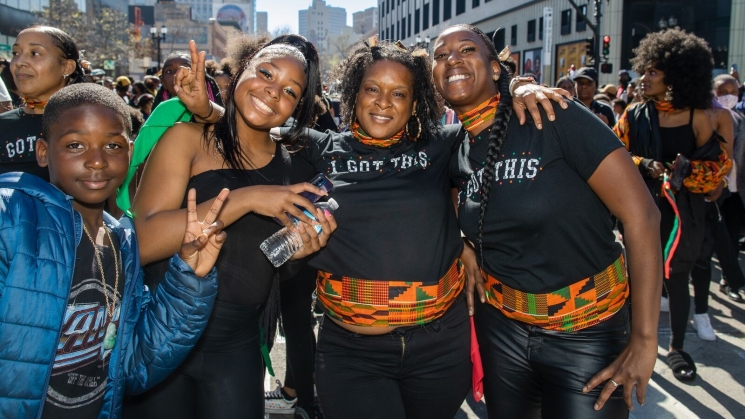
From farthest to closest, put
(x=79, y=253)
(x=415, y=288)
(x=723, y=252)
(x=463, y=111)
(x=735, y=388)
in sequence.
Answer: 1. (x=723, y=252)
2. (x=735, y=388)
3. (x=463, y=111)
4. (x=415, y=288)
5. (x=79, y=253)

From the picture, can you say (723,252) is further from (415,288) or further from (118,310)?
(118,310)

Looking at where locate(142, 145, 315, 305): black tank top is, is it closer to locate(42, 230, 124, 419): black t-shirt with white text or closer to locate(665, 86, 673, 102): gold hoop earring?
locate(42, 230, 124, 419): black t-shirt with white text

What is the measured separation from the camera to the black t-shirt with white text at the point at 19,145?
283 centimetres

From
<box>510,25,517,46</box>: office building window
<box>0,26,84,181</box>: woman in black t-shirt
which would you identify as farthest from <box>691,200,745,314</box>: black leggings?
<box>510,25,517,46</box>: office building window

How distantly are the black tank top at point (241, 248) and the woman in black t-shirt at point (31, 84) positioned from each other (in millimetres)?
1132

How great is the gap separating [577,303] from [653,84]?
2.87 meters

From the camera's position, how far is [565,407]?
2.21m

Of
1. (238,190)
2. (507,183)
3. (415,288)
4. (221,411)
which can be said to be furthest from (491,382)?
(238,190)

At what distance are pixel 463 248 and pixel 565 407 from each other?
82 centimetres

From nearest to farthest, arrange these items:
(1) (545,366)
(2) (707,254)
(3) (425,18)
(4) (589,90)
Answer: (1) (545,366)
(2) (707,254)
(4) (589,90)
(3) (425,18)

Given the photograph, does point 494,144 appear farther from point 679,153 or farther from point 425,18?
point 425,18

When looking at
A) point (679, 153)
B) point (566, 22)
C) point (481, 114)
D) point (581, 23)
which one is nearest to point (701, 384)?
point (679, 153)

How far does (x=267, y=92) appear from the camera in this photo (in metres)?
2.50

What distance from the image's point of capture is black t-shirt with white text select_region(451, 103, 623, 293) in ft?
7.13
